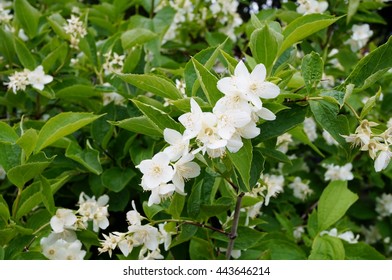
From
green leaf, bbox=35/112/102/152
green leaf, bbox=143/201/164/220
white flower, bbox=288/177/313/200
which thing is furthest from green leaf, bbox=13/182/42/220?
white flower, bbox=288/177/313/200

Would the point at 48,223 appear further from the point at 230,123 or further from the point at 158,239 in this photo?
the point at 230,123

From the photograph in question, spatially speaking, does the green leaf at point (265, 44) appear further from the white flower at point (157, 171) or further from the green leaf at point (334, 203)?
the green leaf at point (334, 203)

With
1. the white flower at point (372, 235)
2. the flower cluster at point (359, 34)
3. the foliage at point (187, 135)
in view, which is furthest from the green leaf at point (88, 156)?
the white flower at point (372, 235)

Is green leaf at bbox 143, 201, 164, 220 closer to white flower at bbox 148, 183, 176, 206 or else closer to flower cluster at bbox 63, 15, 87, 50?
white flower at bbox 148, 183, 176, 206

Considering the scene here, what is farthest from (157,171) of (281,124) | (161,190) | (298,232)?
(298,232)

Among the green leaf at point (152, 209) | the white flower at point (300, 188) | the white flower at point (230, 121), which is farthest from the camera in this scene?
the white flower at point (300, 188)

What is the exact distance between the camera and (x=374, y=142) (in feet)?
3.81

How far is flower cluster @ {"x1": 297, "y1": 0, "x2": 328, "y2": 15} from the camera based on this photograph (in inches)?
86.5

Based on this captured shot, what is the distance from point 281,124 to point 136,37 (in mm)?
903

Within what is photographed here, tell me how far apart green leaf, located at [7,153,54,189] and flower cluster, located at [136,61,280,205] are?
30 centimetres

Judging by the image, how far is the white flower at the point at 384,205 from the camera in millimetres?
2588

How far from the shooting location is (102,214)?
4.87 feet

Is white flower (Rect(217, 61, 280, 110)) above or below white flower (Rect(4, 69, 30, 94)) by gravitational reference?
above

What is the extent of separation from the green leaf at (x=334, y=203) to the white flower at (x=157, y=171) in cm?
79
